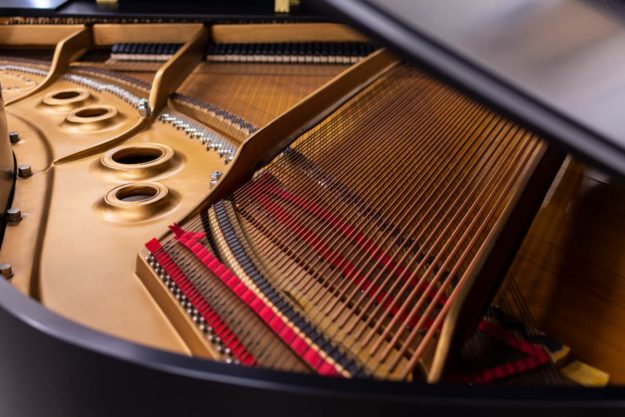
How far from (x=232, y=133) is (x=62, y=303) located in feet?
4.41

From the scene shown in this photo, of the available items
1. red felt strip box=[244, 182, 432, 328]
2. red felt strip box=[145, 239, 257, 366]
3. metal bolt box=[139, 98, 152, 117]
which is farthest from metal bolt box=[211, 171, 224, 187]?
metal bolt box=[139, 98, 152, 117]

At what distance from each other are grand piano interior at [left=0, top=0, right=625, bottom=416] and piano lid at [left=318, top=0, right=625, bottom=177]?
14 mm

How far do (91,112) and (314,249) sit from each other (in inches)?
69.0

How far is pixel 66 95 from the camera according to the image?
3.30 meters

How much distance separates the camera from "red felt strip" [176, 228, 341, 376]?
1.45 m

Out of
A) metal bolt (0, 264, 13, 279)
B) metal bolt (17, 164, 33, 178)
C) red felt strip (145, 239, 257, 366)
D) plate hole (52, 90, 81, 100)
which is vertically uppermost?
plate hole (52, 90, 81, 100)

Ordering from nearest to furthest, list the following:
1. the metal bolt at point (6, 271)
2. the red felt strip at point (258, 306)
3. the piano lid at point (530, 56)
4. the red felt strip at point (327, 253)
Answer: the piano lid at point (530, 56) < the red felt strip at point (258, 306) < the red felt strip at point (327, 253) < the metal bolt at point (6, 271)

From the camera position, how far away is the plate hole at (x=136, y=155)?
8.80 feet

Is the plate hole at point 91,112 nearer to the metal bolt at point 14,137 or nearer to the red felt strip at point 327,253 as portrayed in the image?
the metal bolt at point 14,137

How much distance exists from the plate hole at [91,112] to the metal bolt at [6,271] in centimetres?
138

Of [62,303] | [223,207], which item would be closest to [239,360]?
[62,303]

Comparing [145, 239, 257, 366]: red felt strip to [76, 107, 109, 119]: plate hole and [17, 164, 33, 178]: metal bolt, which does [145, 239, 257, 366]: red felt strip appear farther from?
[76, 107, 109, 119]: plate hole

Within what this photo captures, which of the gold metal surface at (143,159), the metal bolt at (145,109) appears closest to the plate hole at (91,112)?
the gold metal surface at (143,159)

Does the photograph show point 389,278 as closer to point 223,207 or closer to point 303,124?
point 223,207
